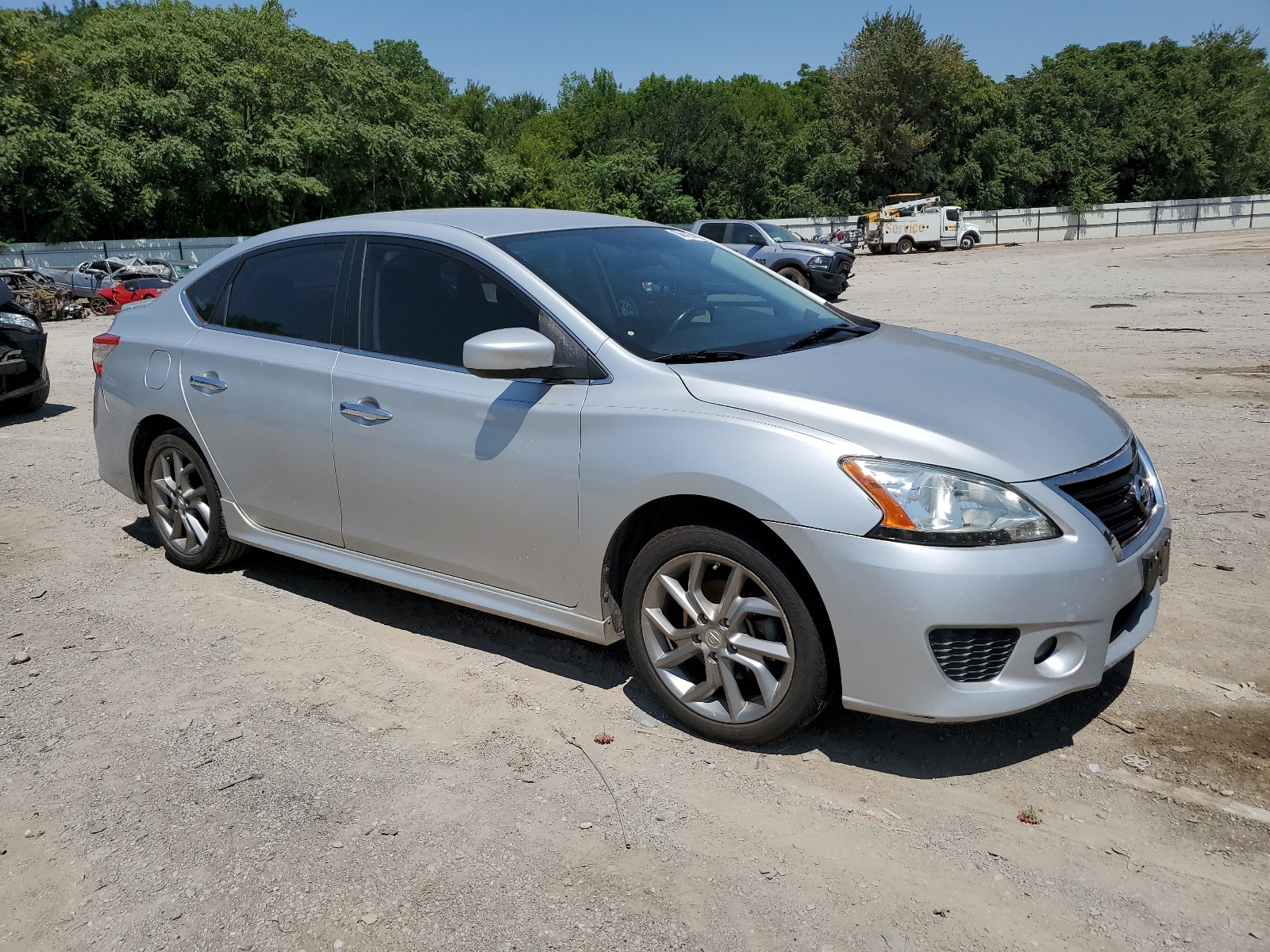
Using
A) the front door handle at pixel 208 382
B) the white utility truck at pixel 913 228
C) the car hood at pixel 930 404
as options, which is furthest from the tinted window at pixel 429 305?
the white utility truck at pixel 913 228

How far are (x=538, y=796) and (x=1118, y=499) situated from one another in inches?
80.7

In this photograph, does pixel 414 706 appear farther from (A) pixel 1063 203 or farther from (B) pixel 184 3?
(A) pixel 1063 203

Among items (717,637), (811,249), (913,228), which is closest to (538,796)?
(717,637)

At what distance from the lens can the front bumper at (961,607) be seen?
2.90m

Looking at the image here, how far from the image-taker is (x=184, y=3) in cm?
5397

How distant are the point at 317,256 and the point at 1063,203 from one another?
223 feet

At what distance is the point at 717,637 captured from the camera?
10.9 ft

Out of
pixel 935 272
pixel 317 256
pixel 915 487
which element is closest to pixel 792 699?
pixel 915 487

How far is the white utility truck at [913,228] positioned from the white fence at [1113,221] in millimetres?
6539

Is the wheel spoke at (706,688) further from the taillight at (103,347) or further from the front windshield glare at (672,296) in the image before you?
the taillight at (103,347)

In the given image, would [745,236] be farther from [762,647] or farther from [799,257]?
[762,647]

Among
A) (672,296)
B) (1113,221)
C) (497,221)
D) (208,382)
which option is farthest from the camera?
(1113,221)

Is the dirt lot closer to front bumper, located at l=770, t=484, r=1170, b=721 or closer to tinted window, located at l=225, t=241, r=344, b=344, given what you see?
front bumper, located at l=770, t=484, r=1170, b=721

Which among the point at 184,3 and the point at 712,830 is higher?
the point at 184,3
